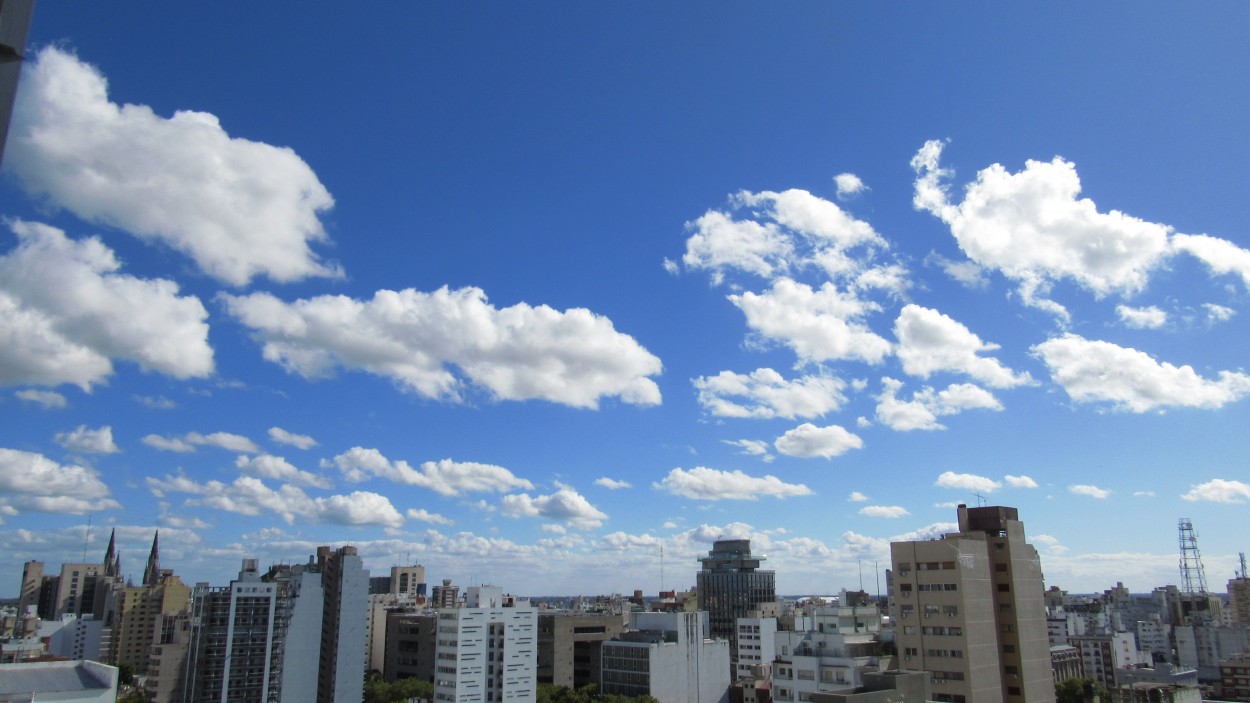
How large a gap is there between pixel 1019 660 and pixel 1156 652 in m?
164

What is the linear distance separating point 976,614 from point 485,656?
55.0 metres

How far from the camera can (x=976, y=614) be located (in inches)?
2736

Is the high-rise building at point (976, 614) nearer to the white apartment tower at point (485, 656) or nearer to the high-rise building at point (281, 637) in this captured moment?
the white apartment tower at point (485, 656)

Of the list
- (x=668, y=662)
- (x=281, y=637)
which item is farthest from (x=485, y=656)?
(x=668, y=662)

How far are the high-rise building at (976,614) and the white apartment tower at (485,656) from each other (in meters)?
46.9

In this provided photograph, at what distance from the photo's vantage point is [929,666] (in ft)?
227

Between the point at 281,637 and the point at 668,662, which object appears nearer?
the point at 281,637

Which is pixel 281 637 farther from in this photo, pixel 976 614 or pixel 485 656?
pixel 976 614

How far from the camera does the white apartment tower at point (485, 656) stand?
93.4 metres

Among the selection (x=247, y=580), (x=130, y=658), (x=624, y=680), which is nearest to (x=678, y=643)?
(x=624, y=680)

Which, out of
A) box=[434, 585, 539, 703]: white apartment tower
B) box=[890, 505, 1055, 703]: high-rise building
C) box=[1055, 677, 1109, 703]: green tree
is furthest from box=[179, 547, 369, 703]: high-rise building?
box=[1055, 677, 1109, 703]: green tree

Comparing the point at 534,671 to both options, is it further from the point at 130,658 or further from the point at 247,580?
the point at 130,658

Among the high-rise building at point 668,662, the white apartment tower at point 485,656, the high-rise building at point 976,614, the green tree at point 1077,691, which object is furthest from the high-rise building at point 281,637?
the green tree at point 1077,691

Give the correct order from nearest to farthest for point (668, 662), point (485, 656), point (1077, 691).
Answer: point (485, 656), point (1077, 691), point (668, 662)
